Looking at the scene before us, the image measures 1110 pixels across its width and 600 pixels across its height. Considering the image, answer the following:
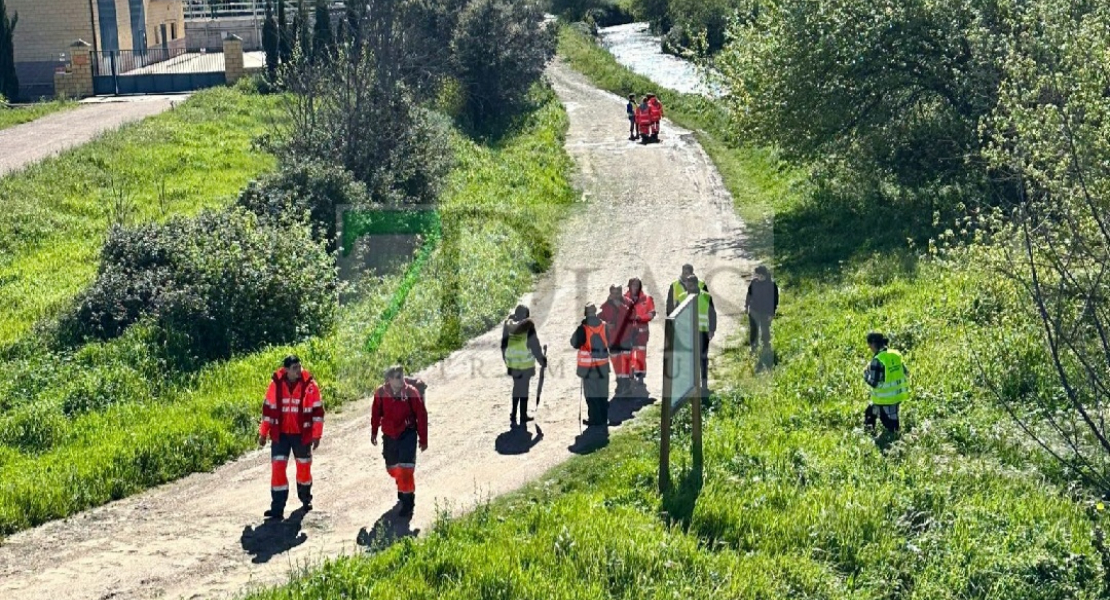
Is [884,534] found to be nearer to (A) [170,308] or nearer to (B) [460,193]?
(A) [170,308]

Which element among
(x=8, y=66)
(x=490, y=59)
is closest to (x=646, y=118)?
(x=490, y=59)

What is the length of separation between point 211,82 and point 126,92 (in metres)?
3.38

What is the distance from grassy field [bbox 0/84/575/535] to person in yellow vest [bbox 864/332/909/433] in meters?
7.03

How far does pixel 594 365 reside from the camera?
14.8 metres

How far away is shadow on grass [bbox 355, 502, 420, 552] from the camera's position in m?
11.4

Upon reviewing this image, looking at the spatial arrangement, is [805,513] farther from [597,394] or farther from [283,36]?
[283,36]

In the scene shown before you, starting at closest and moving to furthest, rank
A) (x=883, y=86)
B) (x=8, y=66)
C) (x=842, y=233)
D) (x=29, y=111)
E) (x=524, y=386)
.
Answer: (x=524, y=386), (x=883, y=86), (x=842, y=233), (x=29, y=111), (x=8, y=66)

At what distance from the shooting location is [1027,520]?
11430 mm

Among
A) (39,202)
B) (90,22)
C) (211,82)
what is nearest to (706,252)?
(39,202)

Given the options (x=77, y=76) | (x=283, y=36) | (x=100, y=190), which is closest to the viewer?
(x=100, y=190)

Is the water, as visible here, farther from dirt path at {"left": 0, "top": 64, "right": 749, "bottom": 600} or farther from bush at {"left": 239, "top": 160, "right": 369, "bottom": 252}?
dirt path at {"left": 0, "top": 64, "right": 749, "bottom": 600}

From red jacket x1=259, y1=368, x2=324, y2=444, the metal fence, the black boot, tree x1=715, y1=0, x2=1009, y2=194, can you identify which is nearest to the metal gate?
the metal fence

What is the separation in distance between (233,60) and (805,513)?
42805 mm

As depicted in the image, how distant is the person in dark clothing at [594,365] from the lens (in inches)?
579
